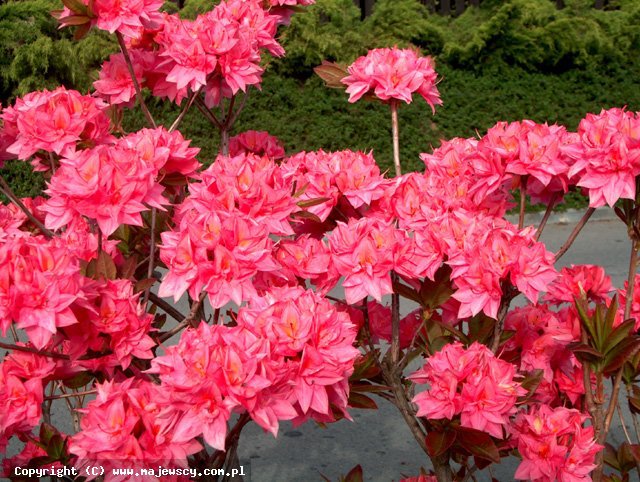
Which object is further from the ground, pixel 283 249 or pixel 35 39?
pixel 283 249

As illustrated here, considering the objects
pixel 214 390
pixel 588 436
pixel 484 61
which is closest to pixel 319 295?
pixel 214 390

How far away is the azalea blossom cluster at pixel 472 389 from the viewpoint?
5.72 ft

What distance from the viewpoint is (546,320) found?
7.03ft

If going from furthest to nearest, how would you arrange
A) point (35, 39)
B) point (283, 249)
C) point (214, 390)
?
point (35, 39), point (283, 249), point (214, 390)

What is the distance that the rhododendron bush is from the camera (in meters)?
1.52

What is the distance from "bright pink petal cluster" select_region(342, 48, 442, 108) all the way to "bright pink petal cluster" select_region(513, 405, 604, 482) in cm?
88

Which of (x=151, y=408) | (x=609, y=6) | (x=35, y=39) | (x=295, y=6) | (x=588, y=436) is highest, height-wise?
(x=295, y=6)

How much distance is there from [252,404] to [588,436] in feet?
2.76

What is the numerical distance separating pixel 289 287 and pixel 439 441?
0.47m

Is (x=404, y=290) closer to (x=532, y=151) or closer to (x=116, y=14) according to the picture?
(x=532, y=151)

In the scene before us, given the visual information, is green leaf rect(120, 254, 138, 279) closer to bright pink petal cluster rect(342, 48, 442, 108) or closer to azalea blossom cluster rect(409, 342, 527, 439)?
azalea blossom cluster rect(409, 342, 527, 439)

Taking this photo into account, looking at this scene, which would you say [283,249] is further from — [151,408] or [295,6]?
[295,6]

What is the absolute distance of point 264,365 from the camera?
1412 mm

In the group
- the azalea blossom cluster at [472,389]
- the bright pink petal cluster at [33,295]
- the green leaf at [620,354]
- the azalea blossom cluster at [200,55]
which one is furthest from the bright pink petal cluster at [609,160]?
the bright pink petal cluster at [33,295]
